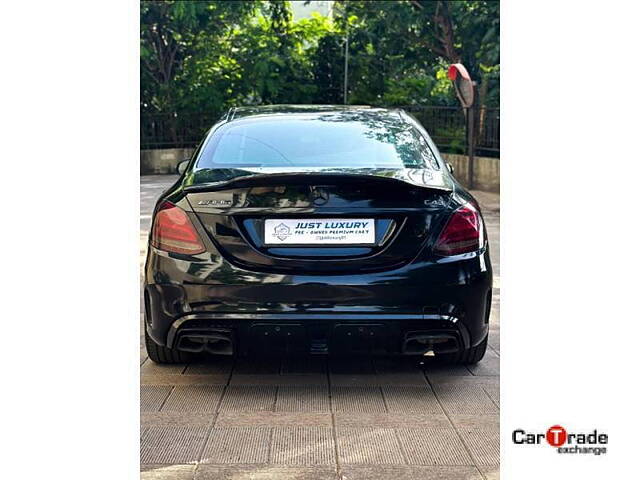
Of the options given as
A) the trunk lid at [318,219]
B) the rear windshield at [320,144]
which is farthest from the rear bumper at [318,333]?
the rear windshield at [320,144]

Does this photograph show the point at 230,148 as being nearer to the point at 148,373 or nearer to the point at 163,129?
the point at 148,373

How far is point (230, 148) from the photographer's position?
5445mm

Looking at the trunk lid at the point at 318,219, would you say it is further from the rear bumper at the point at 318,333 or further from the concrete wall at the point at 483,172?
the concrete wall at the point at 483,172

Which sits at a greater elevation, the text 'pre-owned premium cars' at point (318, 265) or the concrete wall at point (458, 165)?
the text 'pre-owned premium cars' at point (318, 265)

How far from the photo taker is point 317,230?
Result: 4.72m

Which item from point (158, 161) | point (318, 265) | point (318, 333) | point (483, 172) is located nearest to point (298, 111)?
point (318, 265)

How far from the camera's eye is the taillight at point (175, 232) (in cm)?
481

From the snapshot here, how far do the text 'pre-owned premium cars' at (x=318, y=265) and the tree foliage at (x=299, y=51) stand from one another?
19.5 m

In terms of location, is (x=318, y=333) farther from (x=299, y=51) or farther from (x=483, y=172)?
(x=299, y=51)

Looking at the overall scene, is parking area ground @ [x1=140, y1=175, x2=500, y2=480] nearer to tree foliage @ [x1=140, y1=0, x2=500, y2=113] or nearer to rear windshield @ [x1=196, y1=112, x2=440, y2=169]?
rear windshield @ [x1=196, y1=112, x2=440, y2=169]

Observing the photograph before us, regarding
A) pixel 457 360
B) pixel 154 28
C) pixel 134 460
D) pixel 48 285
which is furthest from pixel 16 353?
pixel 154 28

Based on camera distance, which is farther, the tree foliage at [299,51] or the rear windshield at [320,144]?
the tree foliage at [299,51]

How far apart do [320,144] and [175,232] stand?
3.35ft
